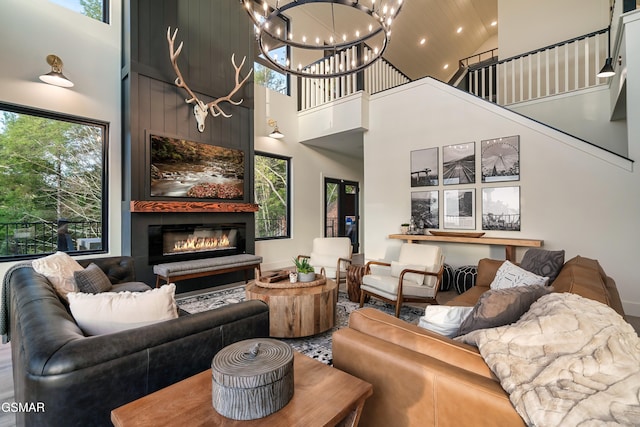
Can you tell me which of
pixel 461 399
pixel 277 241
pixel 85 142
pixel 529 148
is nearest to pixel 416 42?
pixel 529 148

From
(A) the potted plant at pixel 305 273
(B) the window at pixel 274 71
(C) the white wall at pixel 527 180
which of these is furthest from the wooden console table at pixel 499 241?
(B) the window at pixel 274 71

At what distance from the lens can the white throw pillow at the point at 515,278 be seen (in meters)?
2.20

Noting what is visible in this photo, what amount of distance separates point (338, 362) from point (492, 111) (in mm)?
4583

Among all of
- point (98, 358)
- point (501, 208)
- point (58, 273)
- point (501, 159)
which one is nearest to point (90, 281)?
point (58, 273)

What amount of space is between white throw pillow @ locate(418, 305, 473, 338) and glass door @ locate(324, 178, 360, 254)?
5764mm

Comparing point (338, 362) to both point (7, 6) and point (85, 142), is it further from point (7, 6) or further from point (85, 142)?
point (7, 6)

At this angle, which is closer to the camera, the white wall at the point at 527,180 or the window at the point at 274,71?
the white wall at the point at 527,180

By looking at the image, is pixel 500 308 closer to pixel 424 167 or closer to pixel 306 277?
pixel 306 277

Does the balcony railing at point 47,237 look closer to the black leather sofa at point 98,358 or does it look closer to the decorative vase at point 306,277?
the black leather sofa at point 98,358

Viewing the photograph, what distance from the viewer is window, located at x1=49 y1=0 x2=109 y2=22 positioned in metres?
3.92

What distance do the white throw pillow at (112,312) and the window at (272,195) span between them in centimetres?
470

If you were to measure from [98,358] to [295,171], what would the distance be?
583 cm

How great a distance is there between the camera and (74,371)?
3.31 feet

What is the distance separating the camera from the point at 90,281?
237 cm
